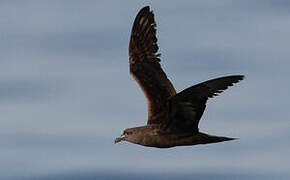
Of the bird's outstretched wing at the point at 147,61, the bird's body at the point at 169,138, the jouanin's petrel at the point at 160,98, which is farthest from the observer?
the bird's outstretched wing at the point at 147,61

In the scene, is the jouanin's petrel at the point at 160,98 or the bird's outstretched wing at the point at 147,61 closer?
the jouanin's petrel at the point at 160,98

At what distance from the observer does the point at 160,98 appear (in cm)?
2159

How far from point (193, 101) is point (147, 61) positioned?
4248 mm

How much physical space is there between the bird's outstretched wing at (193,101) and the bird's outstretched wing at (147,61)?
4.76 ft

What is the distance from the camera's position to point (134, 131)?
20672mm

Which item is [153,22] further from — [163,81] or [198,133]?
[198,133]

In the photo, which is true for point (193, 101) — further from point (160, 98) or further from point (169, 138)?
point (160, 98)

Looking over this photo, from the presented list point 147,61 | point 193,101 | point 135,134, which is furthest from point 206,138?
point 147,61

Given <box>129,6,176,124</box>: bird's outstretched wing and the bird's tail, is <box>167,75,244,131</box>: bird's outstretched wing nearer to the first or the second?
the bird's tail

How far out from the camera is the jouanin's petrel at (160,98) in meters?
18.8

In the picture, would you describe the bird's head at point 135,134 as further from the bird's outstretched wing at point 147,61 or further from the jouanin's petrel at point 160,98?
the bird's outstretched wing at point 147,61

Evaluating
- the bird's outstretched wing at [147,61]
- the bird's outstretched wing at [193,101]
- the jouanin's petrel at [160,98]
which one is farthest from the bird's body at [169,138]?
the bird's outstretched wing at [147,61]

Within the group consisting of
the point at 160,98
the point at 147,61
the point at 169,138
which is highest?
the point at 147,61

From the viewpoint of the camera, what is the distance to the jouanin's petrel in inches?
738
